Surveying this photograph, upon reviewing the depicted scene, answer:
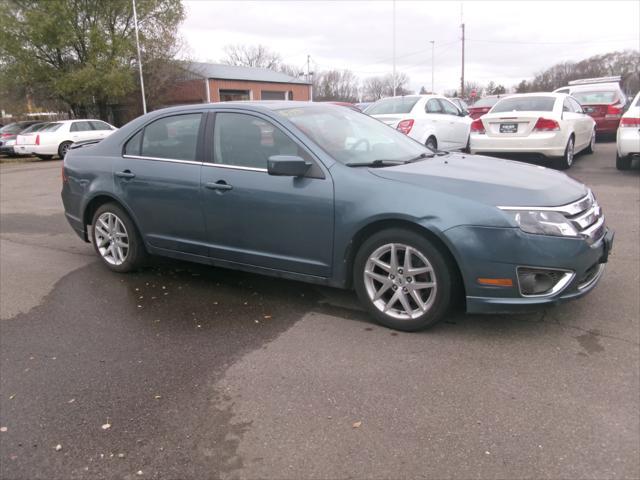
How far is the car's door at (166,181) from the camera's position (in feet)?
15.2

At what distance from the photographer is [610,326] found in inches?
147

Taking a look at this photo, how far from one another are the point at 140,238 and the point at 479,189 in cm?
325

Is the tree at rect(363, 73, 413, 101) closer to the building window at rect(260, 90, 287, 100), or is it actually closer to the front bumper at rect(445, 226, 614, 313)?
the building window at rect(260, 90, 287, 100)

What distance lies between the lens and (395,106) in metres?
11.1

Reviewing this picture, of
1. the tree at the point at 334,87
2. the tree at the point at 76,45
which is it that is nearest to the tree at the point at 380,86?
the tree at the point at 334,87

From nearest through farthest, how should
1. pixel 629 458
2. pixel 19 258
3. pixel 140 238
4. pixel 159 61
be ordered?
pixel 629 458 < pixel 140 238 < pixel 19 258 < pixel 159 61

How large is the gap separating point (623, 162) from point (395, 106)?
4460mm

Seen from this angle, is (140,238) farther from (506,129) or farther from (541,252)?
(506,129)

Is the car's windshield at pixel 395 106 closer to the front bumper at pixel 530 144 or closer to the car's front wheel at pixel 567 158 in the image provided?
the front bumper at pixel 530 144

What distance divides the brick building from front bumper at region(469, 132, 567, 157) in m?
29.0

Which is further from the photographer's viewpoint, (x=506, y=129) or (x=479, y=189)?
(x=506, y=129)

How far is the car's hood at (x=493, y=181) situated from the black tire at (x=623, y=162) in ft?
22.7

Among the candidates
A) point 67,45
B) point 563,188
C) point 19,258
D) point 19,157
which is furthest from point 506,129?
point 67,45

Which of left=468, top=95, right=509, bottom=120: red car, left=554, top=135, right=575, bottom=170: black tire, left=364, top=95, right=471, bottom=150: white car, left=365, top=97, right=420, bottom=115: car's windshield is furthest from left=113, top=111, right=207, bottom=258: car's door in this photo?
left=468, top=95, right=509, bottom=120: red car
